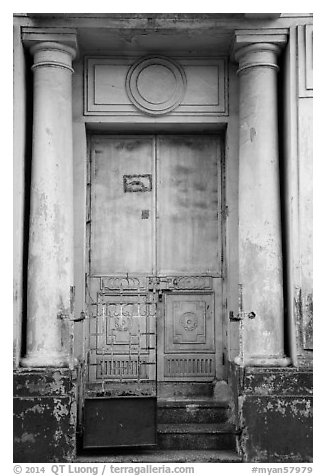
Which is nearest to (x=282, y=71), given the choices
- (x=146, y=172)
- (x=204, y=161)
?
(x=204, y=161)

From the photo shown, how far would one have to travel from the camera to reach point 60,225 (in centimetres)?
666

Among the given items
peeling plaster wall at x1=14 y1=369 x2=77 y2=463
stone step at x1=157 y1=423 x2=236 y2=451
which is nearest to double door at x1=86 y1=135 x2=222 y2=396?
stone step at x1=157 y1=423 x2=236 y2=451

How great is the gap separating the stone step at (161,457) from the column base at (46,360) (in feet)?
2.84

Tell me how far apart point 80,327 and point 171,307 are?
100 centimetres

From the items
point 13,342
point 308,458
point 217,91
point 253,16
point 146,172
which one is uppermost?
point 253,16

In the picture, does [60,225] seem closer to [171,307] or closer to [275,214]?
[171,307]

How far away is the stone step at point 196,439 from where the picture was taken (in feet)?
21.8

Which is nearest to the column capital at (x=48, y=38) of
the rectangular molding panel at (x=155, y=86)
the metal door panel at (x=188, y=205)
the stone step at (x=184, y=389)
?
the rectangular molding panel at (x=155, y=86)

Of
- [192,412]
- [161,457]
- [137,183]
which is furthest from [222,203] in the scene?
[161,457]

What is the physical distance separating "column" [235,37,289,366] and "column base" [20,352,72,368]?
1684mm

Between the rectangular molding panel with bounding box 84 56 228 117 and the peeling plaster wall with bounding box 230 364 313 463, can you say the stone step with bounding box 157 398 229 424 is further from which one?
the rectangular molding panel with bounding box 84 56 228 117

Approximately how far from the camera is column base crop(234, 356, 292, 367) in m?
6.56

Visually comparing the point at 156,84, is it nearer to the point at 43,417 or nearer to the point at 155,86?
the point at 155,86

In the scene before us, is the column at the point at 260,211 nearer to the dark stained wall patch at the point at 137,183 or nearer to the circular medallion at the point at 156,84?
the circular medallion at the point at 156,84
